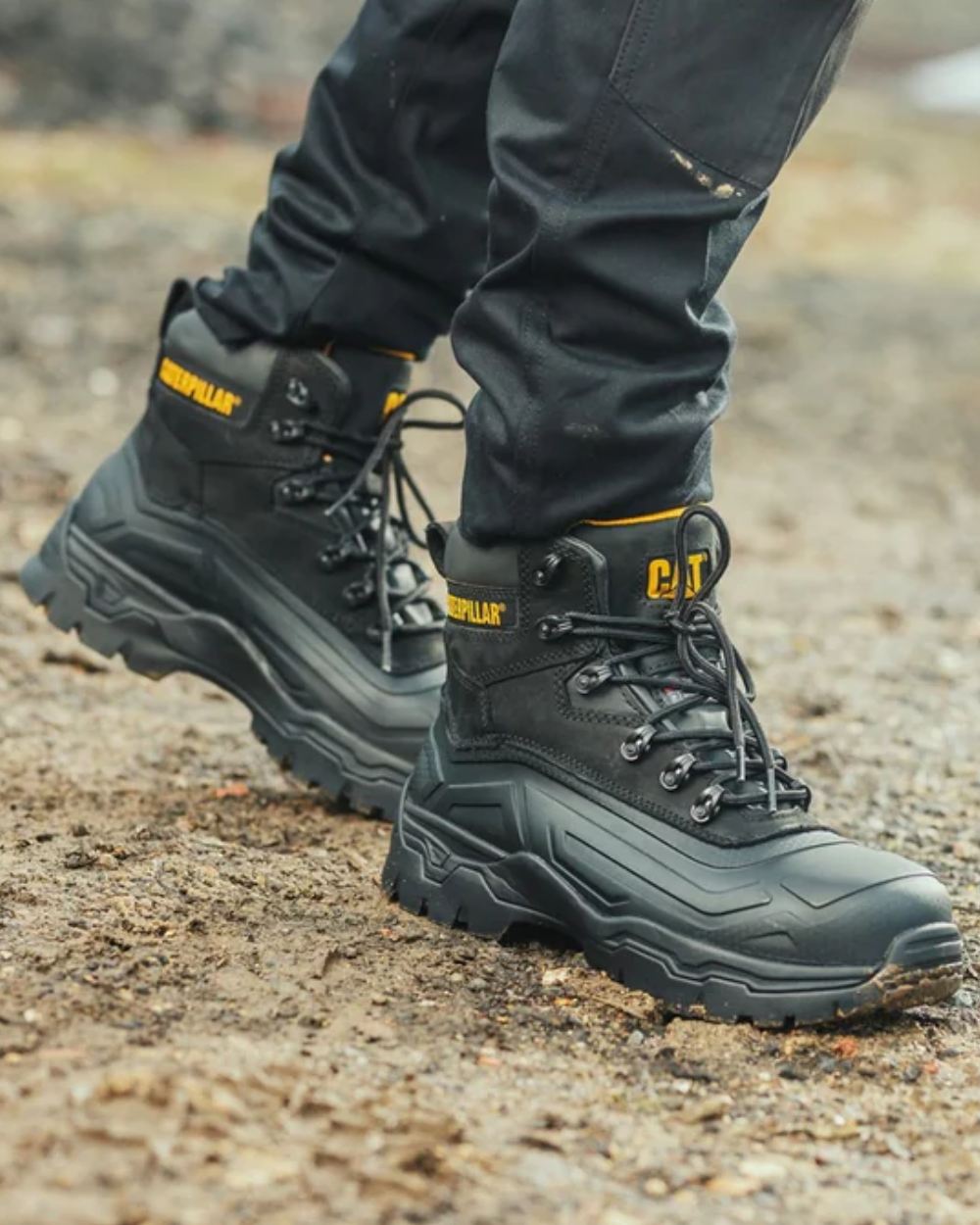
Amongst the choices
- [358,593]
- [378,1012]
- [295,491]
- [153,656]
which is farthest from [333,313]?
[378,1012]

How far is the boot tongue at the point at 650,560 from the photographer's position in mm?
1656

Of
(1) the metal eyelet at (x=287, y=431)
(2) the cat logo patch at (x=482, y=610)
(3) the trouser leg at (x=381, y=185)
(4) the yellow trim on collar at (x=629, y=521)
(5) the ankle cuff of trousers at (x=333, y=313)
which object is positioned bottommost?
(2) the cat logo patch at (x=482, y=610)

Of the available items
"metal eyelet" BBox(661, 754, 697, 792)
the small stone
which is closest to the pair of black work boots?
"metal eyelet" BBox(661, 754, 697, 792)

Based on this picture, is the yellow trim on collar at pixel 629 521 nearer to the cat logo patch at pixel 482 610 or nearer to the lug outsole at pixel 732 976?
the cat logo patch at pixel 482 610

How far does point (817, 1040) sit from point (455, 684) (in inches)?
19.1

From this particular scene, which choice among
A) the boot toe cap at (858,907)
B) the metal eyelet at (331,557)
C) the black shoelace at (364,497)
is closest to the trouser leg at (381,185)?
the black shoelace at (364,497)

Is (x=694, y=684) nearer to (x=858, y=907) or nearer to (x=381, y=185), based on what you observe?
(x=858, y=907)

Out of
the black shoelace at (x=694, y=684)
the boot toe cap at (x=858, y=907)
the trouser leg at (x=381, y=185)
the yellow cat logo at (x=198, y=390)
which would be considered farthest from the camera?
the yellow cat logo at (x=198, y=390)

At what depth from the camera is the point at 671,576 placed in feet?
5.52

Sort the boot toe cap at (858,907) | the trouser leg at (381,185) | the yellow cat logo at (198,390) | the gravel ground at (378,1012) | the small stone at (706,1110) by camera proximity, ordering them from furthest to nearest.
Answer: the yellow cat logo at (198,390) → the trouser leg at (381,185) → the boot toe cap at (858,907) → the small stone at (706,1110) → the gravel ground at (378,1012)

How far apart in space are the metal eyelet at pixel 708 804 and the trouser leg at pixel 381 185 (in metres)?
0.74

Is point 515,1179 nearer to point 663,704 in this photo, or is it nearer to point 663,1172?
point 663,1172

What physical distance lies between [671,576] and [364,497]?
549mm

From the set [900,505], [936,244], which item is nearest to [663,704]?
[900,505]
